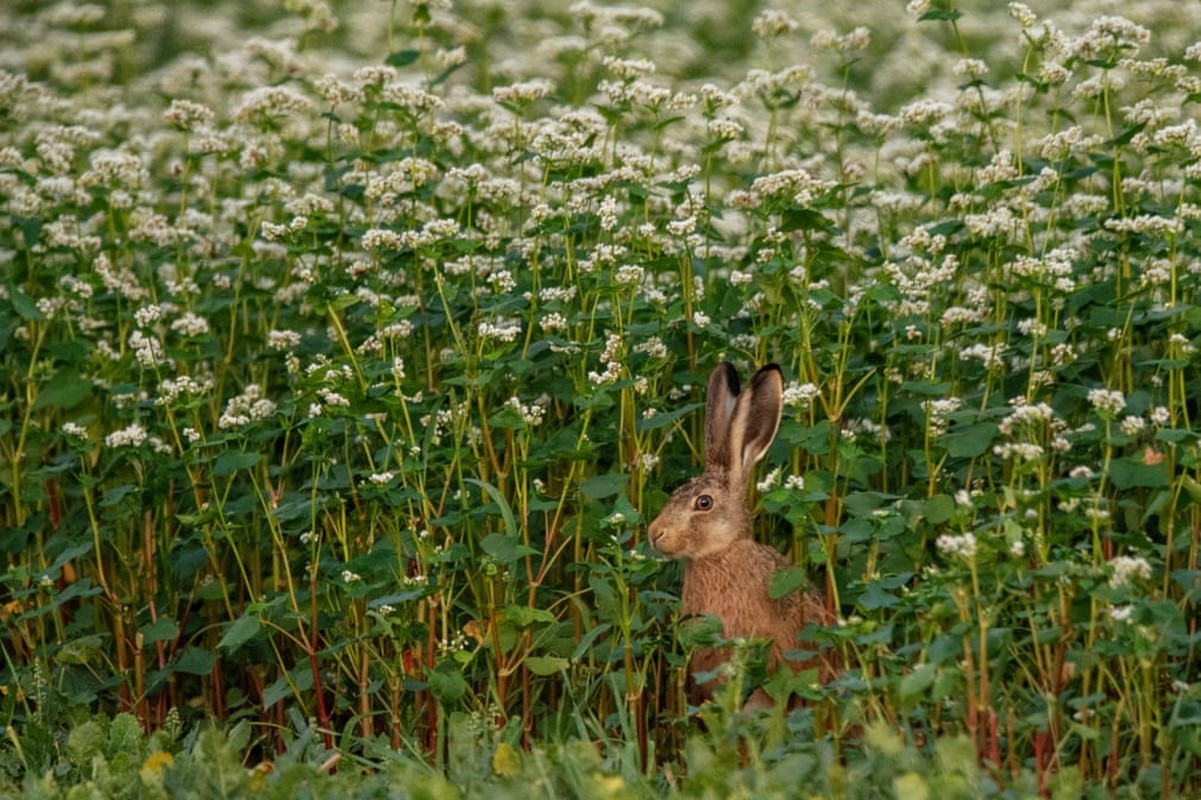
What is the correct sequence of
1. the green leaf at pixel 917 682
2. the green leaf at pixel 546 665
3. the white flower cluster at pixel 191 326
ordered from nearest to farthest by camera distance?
1. the green leaf at pixel 917 682
2. the green leaf at pixel 546 665
3. the white flower cluster at pixel 191 326

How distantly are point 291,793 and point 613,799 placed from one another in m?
0.80

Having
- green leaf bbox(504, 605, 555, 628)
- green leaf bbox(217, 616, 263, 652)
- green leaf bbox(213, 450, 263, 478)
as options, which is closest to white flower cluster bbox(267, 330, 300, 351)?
green leaf bbox(213, 450, 263, 478)

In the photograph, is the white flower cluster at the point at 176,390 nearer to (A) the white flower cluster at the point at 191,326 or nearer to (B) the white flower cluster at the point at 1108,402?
(A) the white flower cluster at the point at 191,326

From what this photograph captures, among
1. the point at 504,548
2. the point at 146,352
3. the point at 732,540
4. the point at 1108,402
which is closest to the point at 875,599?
the point at 1108,402

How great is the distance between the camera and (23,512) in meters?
6.15

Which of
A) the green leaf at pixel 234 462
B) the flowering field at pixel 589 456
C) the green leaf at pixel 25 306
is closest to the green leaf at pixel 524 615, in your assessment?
the flowering field at pixel 589 456

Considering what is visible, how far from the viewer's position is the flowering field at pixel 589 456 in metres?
4.57

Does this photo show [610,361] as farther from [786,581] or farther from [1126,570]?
[1126,570]

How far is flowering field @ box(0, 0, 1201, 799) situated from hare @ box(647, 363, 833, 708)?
0.10 m

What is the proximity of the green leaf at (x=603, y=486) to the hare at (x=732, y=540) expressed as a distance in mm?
149

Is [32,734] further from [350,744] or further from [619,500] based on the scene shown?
[619,500]

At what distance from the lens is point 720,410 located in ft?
17.7

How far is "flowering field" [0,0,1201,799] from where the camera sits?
4.57m

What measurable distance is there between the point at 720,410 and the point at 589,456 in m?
0.41
